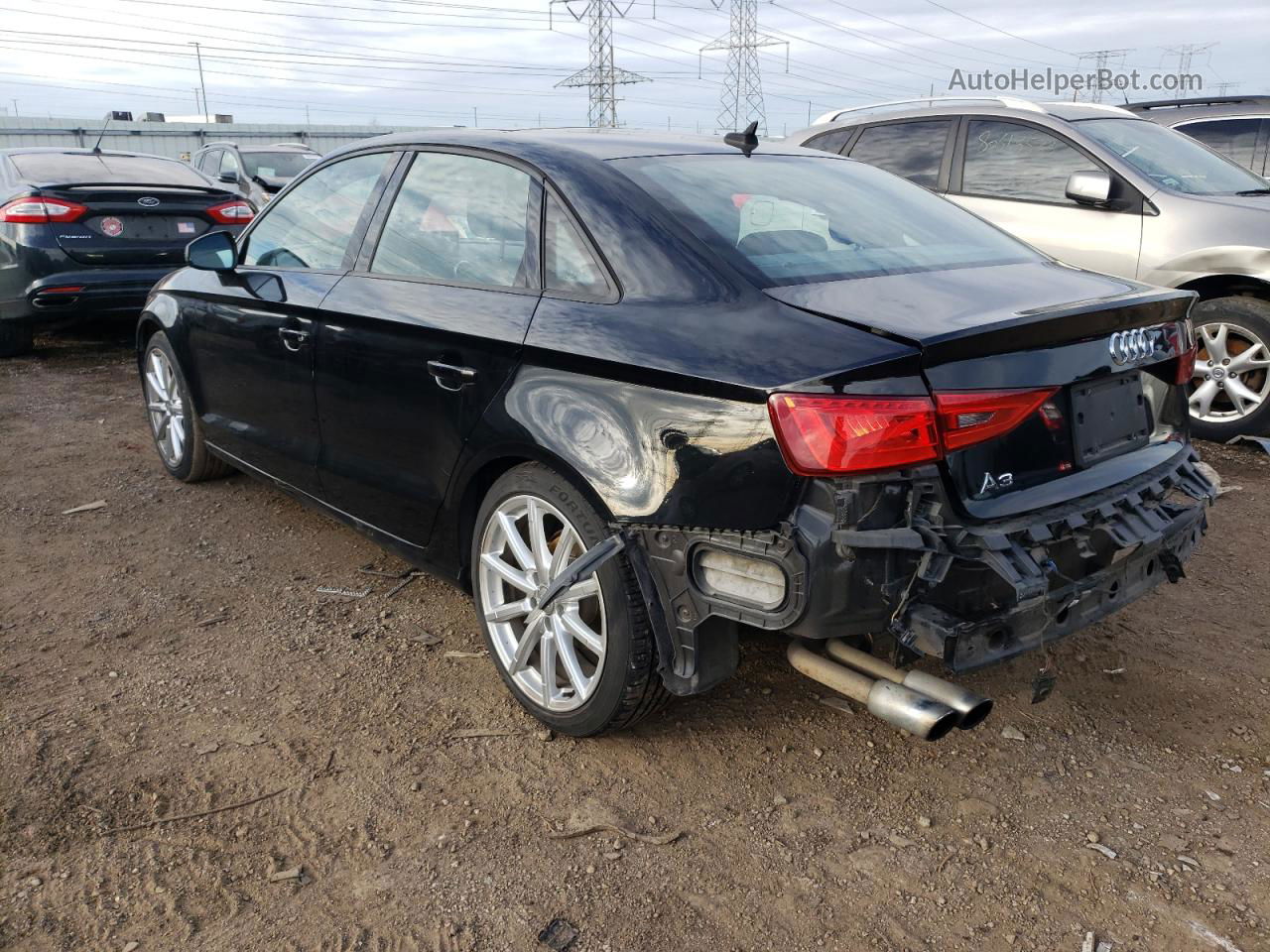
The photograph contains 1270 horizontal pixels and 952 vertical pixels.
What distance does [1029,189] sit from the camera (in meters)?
6.32

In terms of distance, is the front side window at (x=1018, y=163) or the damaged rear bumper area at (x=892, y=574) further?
the front side window at (x=1018, y=163)

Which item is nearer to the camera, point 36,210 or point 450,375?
point 450,375

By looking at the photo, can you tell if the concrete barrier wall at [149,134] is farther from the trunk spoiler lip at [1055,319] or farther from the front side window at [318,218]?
the trunk spoiler lip at [1055,319]

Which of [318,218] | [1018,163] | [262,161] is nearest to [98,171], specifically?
[318,218]

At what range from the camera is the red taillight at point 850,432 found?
7.14ft

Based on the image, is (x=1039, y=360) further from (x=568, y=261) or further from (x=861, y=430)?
(x=568, y=261)

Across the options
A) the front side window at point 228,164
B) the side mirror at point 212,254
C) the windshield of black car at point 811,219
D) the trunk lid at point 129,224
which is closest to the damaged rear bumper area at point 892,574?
the windshield of black car at point 811,219

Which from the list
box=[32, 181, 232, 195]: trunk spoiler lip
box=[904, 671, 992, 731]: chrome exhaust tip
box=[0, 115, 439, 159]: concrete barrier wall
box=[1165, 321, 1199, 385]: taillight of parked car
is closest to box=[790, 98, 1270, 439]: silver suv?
box=[1165, 321, 1199, 385]: taillight of parked car

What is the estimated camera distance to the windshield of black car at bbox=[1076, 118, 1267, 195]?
6.02 m

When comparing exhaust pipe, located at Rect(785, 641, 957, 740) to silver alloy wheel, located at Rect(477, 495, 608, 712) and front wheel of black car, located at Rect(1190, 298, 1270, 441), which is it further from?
front wheel of black car, located at Rect(1190, 298, 1270, 441)

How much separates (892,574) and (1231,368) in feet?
14.5

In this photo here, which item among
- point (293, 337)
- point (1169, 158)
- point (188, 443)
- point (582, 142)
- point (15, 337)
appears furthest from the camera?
point (15, 337)

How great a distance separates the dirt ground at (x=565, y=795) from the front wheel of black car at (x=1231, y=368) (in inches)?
78.6

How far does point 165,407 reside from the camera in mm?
5078
